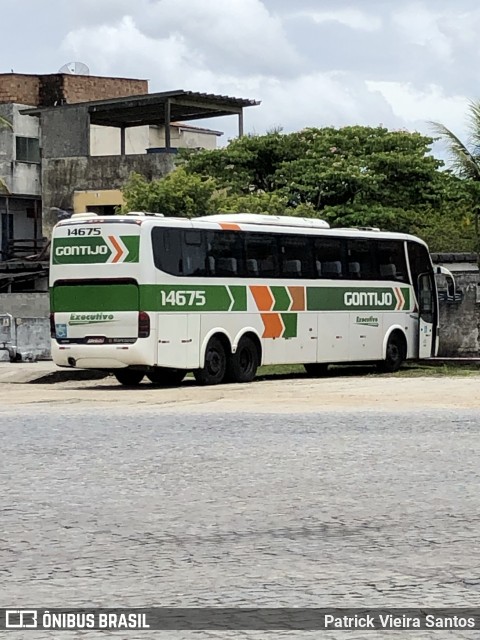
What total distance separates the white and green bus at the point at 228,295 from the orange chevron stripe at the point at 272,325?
1.0 inches

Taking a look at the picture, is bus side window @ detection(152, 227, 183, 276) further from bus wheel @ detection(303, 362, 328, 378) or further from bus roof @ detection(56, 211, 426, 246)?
bus wheel @ detection(303, 362, 328, 378)

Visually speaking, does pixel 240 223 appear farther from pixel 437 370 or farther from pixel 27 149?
pixel 27 149

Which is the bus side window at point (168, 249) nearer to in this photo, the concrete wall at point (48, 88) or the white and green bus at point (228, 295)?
the white and green bus at point (228, 295)

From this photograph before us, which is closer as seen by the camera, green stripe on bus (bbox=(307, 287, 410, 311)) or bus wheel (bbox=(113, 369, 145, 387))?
bus wheel (bbox=(113, 369, 145, 387))

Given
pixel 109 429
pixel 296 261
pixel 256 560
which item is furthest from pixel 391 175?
pixel 256 560

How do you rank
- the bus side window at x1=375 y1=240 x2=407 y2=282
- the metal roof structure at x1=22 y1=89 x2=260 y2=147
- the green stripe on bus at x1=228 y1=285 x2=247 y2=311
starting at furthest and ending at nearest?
the metal roof structure at x1=22 y1=89 x2=260 y2=147 → the bus side window at x1=375 y1=240 x2=407 y2=282 → the green stripe on bus at x1=228 y1=285 x2=247 y2=311

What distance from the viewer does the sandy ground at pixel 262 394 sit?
23031 mm

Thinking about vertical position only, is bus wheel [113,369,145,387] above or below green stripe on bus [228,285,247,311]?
below

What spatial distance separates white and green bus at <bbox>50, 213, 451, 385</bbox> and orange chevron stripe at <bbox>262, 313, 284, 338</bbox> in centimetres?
3

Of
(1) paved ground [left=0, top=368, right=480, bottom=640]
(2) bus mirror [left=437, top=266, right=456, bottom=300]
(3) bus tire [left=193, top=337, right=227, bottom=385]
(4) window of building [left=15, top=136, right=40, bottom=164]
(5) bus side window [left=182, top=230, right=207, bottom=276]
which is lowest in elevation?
(1) paved ground [left=0, top=368, right=480, bottom=640]

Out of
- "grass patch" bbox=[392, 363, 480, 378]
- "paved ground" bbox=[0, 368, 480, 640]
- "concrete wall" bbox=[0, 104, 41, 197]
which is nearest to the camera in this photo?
"paved ground" bbox=[0, 368, 480, 640]

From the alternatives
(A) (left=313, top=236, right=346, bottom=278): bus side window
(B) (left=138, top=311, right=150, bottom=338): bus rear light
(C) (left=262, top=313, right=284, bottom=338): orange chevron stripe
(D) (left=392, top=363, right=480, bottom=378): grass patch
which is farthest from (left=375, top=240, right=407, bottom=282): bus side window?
(B) (left=138, top=311, right=150, bottom=338): bus rear light

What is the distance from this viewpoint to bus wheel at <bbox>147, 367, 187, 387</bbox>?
102 ft

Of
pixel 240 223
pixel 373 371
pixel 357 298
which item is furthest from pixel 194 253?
pixel 373 371
